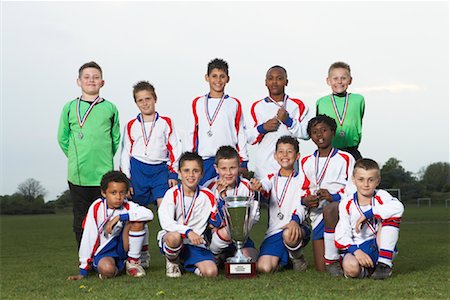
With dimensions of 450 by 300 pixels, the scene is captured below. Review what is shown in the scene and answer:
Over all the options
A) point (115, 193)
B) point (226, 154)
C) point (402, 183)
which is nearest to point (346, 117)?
point (226, 154)

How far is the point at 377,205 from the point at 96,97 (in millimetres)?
3289

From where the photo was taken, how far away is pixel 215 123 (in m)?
7.28

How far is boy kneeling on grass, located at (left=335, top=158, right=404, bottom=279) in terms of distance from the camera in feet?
19.4

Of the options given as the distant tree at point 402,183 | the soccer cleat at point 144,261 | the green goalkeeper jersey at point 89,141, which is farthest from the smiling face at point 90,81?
the distant tree at point 402,183

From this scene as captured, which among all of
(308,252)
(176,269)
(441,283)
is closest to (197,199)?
(176,269)

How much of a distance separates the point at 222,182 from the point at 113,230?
1.19m

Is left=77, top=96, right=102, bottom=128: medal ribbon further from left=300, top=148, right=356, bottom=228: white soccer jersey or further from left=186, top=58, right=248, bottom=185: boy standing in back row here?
left=300, top=148, right=356, bottom=228: white soccer jersey

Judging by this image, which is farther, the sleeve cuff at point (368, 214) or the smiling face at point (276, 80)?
the smiling face at point (276, 80)

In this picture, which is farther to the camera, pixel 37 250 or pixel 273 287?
pixel 37 250

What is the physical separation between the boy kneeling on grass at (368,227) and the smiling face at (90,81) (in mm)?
2996

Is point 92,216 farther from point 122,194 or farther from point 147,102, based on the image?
point 147,102

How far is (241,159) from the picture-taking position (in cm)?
721

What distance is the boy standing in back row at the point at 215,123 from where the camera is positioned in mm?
7270

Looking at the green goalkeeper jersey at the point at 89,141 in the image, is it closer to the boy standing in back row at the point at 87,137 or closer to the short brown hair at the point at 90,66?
the boy standing in back row at the point at 87,137
